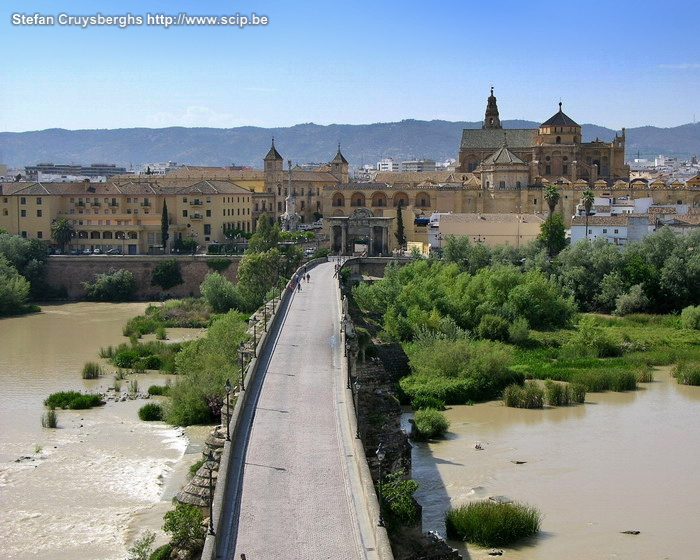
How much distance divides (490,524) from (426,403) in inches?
409

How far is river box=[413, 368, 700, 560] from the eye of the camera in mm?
19159

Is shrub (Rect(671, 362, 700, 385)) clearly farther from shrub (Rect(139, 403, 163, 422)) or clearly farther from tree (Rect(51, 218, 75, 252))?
tree (Rect(51, 218, 75, 252))

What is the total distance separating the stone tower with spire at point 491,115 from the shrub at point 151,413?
6281 cm

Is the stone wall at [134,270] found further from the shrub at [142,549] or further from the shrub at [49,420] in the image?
the shrub at [142,549]

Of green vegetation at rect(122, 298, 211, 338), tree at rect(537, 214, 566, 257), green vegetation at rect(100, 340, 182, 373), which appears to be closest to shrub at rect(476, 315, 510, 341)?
green vegetation at rect(100, 340, 182, 373)

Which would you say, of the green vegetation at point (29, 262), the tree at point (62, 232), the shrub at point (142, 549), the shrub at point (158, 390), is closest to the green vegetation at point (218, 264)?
the green vegetation at point (29, 262)

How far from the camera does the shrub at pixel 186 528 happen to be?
1531cm

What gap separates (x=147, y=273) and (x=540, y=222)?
21.4 m

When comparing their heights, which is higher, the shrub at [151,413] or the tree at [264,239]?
the tree at [264,239]

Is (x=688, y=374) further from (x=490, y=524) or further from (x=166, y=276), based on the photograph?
(x=166, y=276)

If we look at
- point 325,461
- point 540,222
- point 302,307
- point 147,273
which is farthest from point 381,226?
point 325,461

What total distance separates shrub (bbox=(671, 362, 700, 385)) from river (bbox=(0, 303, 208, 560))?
1535 centimetres

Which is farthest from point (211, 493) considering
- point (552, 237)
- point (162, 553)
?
point (552, 237)

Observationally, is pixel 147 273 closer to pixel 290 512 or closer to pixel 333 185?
pixel 333 185
